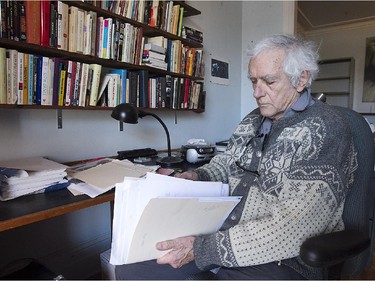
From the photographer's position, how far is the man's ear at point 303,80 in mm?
977

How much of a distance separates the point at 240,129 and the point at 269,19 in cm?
198

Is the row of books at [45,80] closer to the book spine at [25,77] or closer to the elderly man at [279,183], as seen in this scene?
the book spine at [25,77]

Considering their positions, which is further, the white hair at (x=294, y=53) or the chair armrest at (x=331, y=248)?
the white hair at (x=294, y=53)

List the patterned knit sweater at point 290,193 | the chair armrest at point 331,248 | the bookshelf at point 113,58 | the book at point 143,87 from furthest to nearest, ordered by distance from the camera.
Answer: the book at point 143,87
the bookshelf at point 113,58
the patterned knit sweater at point 290,193
the chair armrest at point 331,248

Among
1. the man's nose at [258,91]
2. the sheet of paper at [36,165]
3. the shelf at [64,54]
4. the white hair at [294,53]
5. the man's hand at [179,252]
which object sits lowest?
the man's hand at [179,252]

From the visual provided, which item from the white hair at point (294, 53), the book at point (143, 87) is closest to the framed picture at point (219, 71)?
the book at point (143, 87)

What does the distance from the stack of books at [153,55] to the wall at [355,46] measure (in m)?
3.79

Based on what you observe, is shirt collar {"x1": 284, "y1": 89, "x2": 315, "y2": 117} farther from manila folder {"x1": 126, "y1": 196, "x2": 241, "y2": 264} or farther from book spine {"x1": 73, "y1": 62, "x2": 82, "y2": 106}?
book spine {"x1": 73, "y1": 62, "x2": 82, "y2": 106}

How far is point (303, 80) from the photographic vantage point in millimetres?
989

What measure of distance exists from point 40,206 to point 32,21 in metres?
0.78

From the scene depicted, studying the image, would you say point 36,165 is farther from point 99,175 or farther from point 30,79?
point 30,79

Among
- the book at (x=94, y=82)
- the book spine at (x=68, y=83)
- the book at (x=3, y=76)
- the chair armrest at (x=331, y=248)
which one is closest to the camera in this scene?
the chair armrest at (x=331, y=248)

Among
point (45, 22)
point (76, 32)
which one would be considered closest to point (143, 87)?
point (76, 32)

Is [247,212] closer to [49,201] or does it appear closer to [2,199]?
[49,201]
